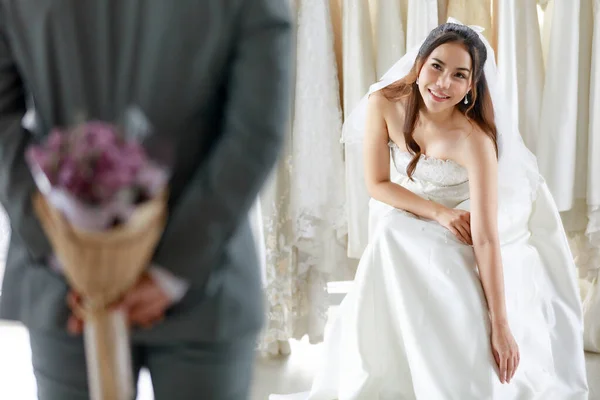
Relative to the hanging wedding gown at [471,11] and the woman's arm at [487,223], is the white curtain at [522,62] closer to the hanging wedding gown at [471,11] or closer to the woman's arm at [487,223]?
the hanging wedding gown at [471,11]

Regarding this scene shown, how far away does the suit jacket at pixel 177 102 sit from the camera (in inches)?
28.1

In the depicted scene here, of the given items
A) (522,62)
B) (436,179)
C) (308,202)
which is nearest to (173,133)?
(436,179)

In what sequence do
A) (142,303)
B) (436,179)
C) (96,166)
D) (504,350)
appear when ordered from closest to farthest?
(96,166)
(142,303)
(504,350)
(436,179)

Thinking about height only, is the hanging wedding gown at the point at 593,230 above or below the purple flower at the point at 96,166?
below

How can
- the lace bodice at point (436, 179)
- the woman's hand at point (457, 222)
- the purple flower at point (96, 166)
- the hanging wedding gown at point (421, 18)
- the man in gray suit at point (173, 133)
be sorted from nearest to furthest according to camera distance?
1. the purple flower at point (96, 166)
2. the man in gray suit at point (173, 133)
3. the woman's hand at point (457, 222)
4. the lace bodice at point (436, 179)
5. the hanging wedding gown at point (421, 18)

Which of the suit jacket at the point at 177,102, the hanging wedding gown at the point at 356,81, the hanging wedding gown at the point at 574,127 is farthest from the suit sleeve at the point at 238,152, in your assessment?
the hanging wedding gown at the point at 574,127

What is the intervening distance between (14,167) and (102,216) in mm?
179

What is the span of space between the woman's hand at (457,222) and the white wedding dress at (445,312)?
0.06 feet

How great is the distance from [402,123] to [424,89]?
0.17 meters

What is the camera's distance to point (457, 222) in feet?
6.16

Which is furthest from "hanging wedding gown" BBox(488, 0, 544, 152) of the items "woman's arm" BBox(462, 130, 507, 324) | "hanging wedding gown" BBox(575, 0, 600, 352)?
"woman's arm" BBox(462, 130, 507, 324)

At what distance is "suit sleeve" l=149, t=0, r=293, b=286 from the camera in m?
0.71

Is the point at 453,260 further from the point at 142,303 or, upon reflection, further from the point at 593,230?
the point at 142,303

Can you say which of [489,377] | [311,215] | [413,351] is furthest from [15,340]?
[489,377]
